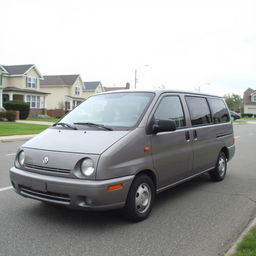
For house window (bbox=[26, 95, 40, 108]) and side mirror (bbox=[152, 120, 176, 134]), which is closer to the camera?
side mirror (bbox=[152, 120, 176, 134])

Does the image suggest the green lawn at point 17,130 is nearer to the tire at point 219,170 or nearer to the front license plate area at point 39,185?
the tire at point 219,170

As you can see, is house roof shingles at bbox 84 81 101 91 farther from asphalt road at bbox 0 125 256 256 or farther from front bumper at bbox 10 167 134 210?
front bumper at bbox 10 167 134 210

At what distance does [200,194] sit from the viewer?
593 centimetres

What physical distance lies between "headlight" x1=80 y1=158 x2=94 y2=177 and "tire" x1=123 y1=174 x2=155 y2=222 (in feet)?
2.08

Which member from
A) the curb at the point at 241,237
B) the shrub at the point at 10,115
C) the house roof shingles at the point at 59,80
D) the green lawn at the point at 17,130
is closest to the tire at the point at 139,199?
the curb at the point at 241,237

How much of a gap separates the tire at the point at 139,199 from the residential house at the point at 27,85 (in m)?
39.9

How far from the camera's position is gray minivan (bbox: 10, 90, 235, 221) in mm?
3945

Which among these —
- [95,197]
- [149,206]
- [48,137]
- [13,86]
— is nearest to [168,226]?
[149,206]

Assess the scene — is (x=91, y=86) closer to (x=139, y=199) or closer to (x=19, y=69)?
(x=19, y=69)

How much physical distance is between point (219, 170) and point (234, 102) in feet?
332

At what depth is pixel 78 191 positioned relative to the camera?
12.7ft

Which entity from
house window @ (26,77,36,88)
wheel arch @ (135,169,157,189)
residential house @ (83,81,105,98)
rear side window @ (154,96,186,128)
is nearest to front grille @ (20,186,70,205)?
wheel arch @ (135,169,157,189)

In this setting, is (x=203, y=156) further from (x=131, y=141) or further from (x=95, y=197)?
(x=95, y=197)

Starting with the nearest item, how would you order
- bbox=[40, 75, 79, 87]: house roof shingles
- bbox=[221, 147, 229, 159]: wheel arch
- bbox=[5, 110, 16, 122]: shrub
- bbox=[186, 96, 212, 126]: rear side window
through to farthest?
1. bbox=[186, 96, 212, 126]: rear side window
2. bbox=[221, 147, 229, 159]: wheel arch
3. bbox=[5, 110, 16, 122]: shrub
4. bbox=[40, 75, 79, 87]: house roof shingles
